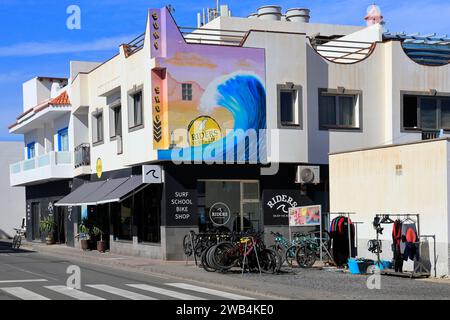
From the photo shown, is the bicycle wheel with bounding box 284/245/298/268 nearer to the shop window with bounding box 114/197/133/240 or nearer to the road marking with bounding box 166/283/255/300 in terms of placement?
the road marking with bounding box 166/283/255/300

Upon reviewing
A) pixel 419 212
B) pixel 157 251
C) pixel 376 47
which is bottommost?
pixel 157 251

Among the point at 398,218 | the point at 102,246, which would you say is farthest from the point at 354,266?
the point at 102,246

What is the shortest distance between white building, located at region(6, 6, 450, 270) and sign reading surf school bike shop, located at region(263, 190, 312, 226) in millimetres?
41

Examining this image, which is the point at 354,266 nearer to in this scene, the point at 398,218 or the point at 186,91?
the point at 398,218

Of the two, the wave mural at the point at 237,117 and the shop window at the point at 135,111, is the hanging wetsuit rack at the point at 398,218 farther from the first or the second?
the shop window at the point at 135,111

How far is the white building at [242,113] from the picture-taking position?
977 inches

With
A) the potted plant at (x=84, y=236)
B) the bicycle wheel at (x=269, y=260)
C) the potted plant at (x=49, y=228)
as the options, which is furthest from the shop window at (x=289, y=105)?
the potted plant at (x=49, y=228)

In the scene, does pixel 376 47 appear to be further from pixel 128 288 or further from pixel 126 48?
pixel 128 288

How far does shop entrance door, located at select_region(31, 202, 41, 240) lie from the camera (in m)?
43.2

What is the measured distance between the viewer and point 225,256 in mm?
20125

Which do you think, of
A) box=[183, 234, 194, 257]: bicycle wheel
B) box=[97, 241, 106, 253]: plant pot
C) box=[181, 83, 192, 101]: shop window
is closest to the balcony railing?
box=[97, 241, 106, 253]: plant pot

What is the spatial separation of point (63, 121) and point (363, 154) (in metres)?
20.3
